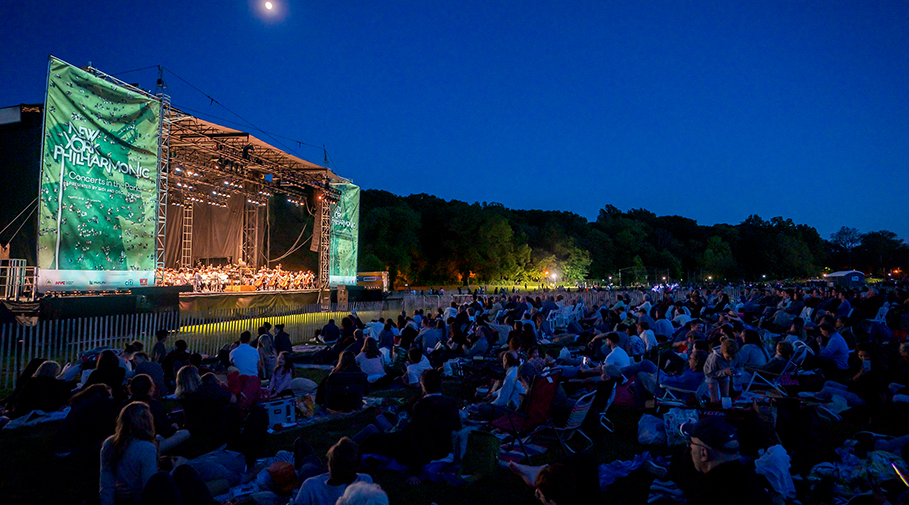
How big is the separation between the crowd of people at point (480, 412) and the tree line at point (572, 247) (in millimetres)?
33736

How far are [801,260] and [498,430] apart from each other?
7692 cm

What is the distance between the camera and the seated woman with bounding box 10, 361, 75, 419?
213 inches

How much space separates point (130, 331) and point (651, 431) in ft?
29.9

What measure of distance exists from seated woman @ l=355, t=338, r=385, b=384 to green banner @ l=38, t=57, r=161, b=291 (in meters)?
8.60

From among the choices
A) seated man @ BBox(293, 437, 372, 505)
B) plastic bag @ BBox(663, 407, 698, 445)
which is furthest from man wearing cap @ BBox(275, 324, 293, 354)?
seated man @ BBox(293, 437, 372, 505)

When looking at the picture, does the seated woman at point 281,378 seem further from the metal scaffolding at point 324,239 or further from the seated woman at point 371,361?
the metal scaffolding at point 324,239

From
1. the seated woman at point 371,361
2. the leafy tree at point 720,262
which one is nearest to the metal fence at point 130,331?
the seated woman at point 371,361

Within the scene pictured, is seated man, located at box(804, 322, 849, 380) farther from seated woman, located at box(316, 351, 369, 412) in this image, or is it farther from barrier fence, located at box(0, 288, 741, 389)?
barrier fence, located at box(0, 288, 741, 389)

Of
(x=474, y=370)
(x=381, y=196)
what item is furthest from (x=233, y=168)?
(x=381, y=196)

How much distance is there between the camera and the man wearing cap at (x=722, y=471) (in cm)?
234

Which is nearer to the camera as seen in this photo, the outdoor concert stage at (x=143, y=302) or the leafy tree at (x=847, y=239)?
the outdoor concert stage at (x=143, y=302)

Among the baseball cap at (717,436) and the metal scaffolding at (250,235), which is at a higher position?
the metal scaffolding at (250,235)

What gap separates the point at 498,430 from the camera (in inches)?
195

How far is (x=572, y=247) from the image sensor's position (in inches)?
2151
